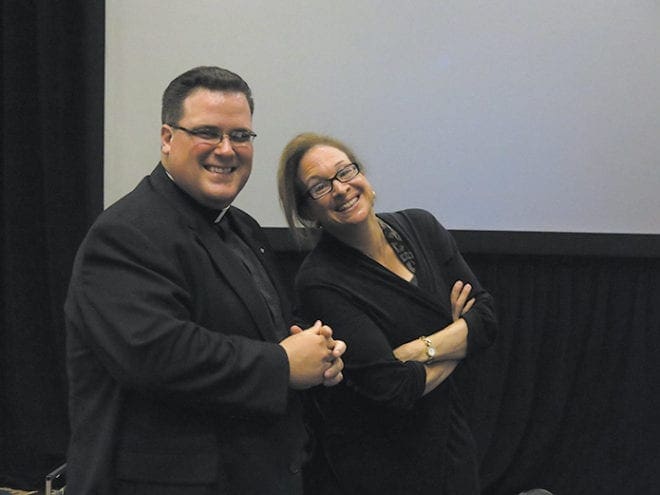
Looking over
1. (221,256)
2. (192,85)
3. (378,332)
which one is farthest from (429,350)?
(192,85)

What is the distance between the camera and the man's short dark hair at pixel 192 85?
1336 mm

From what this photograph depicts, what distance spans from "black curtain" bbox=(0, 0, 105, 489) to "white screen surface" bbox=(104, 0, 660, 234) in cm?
44

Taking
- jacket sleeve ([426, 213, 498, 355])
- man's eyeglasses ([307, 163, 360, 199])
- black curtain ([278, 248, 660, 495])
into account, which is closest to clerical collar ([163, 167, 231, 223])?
man's eyeglasses ([307, 163, 360, 199])

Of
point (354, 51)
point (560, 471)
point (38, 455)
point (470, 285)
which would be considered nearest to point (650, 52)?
point (354, 51)

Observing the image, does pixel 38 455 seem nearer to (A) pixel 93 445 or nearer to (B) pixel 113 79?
(B) pixel 113 79

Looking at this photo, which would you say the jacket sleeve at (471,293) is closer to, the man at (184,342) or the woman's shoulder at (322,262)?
the woman's shoulder at (322,262)

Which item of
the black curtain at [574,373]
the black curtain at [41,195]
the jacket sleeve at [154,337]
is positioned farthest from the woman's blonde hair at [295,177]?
the black curtain at [41,195]

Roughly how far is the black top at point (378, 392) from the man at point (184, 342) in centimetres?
25

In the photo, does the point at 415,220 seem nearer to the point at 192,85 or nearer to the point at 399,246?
the point at 399,246

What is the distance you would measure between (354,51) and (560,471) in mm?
1882

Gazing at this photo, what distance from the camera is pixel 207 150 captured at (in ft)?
4.37

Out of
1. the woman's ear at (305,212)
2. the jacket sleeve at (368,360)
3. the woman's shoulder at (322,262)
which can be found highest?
the woman's ear at (305,212)

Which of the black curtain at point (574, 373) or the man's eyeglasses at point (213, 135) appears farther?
the black curtain at point (574, 373)

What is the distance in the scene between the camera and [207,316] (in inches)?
50.1
